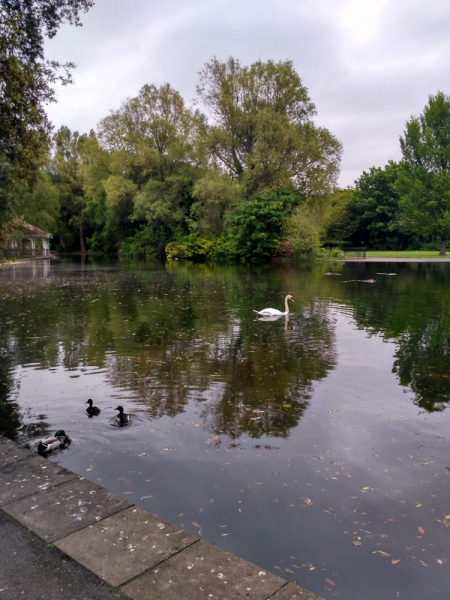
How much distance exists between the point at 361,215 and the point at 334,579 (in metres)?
72.8

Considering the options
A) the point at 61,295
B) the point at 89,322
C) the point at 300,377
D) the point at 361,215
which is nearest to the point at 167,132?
the point at 361,215

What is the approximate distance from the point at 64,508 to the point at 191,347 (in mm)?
6913

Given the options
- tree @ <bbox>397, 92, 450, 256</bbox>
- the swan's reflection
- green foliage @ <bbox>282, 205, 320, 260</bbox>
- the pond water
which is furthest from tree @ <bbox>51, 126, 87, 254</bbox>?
the pond water

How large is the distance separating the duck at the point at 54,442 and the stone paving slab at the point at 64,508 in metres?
1.37

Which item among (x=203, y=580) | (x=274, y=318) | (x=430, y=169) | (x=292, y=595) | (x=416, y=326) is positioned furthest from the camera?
(x=430, y=169)

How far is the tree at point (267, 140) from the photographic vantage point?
4506 cm

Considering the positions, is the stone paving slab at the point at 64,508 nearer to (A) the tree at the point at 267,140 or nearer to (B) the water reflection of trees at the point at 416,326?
(B) the water reflection of trees at the point at 416,326

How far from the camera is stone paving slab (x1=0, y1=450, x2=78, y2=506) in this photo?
13.4ft

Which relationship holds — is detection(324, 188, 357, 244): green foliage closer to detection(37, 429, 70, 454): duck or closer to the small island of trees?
the small island of trees

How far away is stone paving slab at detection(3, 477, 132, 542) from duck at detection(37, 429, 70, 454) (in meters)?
1.37

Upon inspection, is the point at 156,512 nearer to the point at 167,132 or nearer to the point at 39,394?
the point at 39,394

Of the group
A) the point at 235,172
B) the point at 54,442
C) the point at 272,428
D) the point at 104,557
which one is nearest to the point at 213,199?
the point at 235,172

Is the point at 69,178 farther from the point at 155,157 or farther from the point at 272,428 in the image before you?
the point at 272,428

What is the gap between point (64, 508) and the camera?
3.87 m
